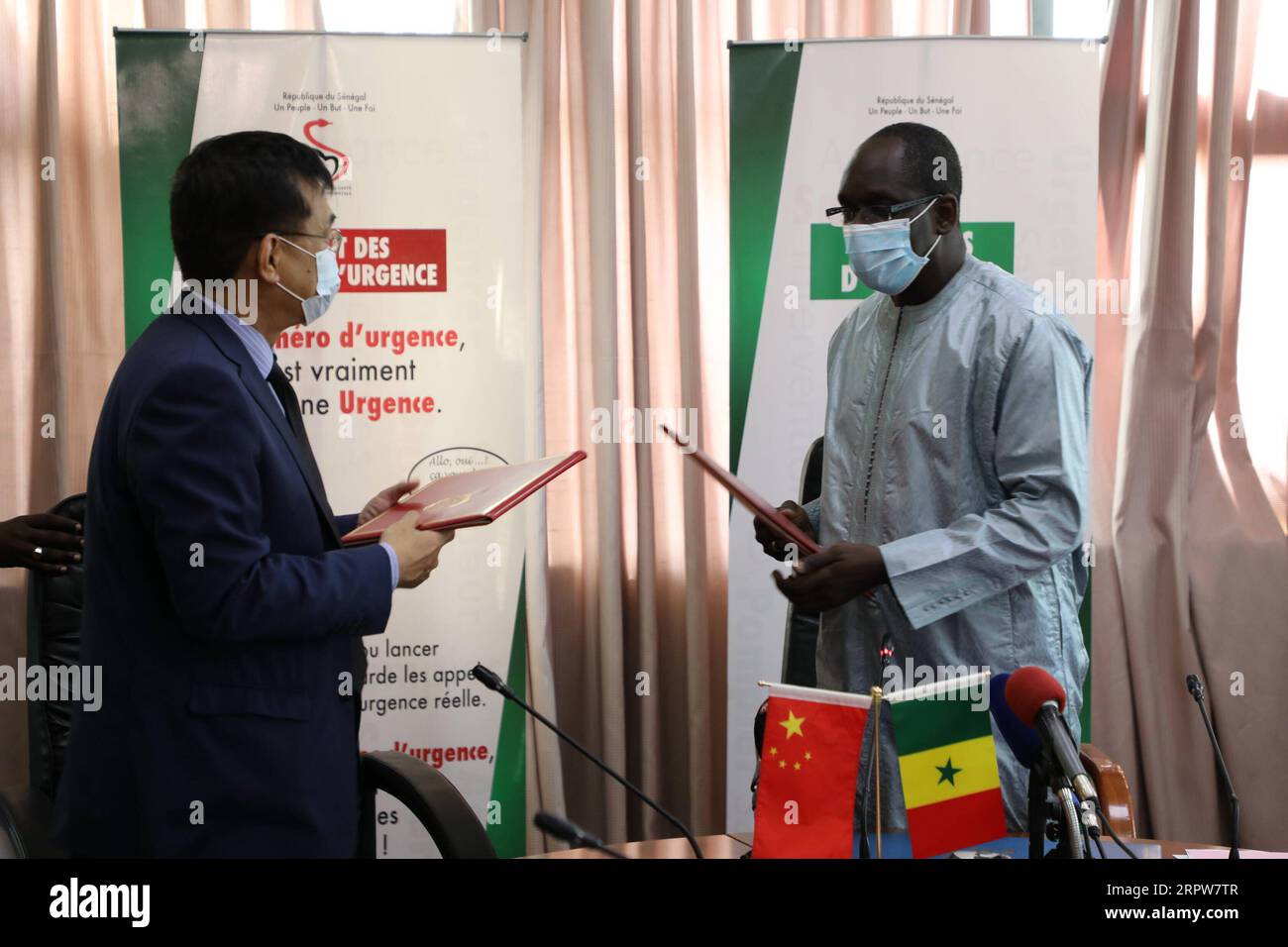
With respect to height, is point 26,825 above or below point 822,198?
below

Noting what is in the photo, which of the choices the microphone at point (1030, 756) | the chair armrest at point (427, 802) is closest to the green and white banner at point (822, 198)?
the chair armrest at point (427, 802)

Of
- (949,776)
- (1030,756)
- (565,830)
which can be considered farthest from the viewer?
(949,776)

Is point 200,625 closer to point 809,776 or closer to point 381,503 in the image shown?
point 381,503

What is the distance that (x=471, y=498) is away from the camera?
191 cm

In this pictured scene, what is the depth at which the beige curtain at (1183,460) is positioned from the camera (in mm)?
3902

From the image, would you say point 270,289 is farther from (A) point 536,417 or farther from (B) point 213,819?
(A) point 536,417

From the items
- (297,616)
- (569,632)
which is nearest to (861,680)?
(297,616)

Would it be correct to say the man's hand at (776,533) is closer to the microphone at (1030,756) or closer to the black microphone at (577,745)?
the black microphone at (577,745)

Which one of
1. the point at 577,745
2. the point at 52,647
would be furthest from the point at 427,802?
the point at 52,647

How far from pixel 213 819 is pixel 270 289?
33.0 inches

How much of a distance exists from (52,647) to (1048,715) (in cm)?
199

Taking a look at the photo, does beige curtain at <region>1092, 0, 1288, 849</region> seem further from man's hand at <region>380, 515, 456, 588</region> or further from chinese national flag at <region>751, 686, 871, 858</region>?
man's hand at <region>380, 515, 456, 588</region>

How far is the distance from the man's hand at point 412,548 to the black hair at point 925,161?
1.31m
